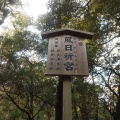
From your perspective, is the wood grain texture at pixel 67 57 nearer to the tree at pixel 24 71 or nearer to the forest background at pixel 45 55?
the forest background at pixel 45 55

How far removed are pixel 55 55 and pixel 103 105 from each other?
11.9 meters

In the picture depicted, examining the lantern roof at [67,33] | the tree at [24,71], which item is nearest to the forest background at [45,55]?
the tree at [24,71]

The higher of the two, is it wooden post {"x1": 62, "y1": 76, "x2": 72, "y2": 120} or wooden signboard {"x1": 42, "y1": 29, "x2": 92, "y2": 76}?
wooden signboard {"x1": 42, "y1": 29, "x2": 92, "y2": 76}

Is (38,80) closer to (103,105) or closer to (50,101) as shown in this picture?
(50,101)

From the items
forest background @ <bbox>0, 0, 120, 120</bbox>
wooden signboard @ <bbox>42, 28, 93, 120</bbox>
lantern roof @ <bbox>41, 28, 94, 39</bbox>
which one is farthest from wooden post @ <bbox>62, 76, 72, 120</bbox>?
forest background @ <bbox>0, 0, 120, 120</bbox>

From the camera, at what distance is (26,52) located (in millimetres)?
12008

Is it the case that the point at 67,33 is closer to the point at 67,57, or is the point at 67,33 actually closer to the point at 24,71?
the point at 67,57

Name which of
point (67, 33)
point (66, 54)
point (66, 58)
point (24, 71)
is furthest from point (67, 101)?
point (24, 71)

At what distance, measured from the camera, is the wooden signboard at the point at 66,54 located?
4.11 meters

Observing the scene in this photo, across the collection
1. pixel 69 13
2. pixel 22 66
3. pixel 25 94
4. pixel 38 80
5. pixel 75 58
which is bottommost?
pixel 75 58

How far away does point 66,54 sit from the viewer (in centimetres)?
435

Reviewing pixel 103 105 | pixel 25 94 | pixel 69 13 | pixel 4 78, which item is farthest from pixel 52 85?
pixel 103 105

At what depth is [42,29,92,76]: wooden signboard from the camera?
4113mm

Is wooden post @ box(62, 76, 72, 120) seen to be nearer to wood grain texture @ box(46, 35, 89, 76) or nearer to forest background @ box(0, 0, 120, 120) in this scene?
wood grain texture @ box(46, 35, 89, 76)
